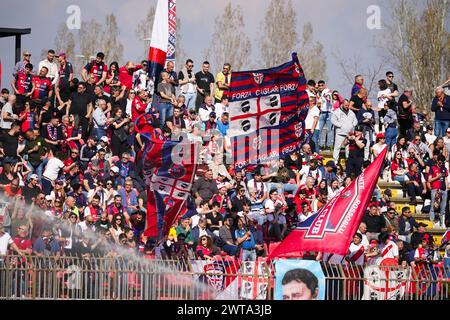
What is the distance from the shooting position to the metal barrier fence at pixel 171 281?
2091 cm

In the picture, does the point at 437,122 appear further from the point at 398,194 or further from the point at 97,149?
the point at 97,149

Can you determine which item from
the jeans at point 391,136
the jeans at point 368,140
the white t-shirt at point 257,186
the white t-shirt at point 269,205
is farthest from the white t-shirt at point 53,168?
the jeans at point 391,136

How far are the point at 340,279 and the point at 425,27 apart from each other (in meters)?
37.0

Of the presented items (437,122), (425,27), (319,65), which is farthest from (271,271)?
(319,65)

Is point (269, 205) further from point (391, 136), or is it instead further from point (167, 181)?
point (391, 136)

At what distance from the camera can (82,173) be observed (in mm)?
28344

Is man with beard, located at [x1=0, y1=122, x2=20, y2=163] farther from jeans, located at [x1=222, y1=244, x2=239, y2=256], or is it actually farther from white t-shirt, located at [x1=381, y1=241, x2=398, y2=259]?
white t-shirt, located at [x1=381, y1=241, x2=398, y2=259]

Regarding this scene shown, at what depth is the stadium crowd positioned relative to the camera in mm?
25359

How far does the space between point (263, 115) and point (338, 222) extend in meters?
3.95

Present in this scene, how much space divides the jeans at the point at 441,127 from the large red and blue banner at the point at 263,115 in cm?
726

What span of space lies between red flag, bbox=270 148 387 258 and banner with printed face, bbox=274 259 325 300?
51.0 inches

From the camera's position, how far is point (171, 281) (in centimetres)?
2105

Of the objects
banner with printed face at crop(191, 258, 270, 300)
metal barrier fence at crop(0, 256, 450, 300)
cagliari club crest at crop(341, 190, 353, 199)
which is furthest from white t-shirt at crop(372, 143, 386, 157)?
banner with printed face at crop(191, 258, 270, 300)

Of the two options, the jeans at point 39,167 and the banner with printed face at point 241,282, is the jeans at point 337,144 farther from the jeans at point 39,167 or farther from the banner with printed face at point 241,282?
the banner with printed face at point 241,282
